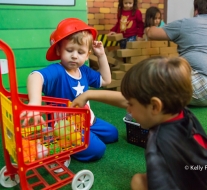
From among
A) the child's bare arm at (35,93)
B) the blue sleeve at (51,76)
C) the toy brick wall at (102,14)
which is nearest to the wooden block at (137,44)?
the toy brick wall at (102,14)

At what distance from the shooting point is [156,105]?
794 millimetres

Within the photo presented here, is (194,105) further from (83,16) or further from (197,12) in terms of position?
(83,16)

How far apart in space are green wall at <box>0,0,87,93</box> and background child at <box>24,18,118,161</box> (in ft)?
3.00

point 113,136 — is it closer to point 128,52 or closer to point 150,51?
point 128,52

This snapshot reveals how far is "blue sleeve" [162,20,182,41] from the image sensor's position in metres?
2.35

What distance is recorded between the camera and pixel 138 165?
1345 millimetres

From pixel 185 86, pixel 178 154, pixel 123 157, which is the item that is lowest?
pixel 123 157

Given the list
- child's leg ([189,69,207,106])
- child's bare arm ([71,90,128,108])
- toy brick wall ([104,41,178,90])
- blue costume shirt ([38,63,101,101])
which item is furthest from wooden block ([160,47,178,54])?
child's bare arm ([71,90,128,108])

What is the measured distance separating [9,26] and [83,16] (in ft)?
2.18

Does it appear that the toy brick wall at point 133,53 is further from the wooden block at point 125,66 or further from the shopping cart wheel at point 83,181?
the shopping cart wheel at point 83,181

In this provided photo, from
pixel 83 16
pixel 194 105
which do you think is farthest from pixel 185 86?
pixel 83 16

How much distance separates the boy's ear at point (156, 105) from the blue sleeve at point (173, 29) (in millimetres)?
1733

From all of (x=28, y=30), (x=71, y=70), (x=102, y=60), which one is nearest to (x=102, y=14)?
(x=28, y=30)

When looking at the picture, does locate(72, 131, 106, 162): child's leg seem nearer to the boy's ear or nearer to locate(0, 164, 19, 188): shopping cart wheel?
locate(0, 164, 19, 188): shopping cart wheel
